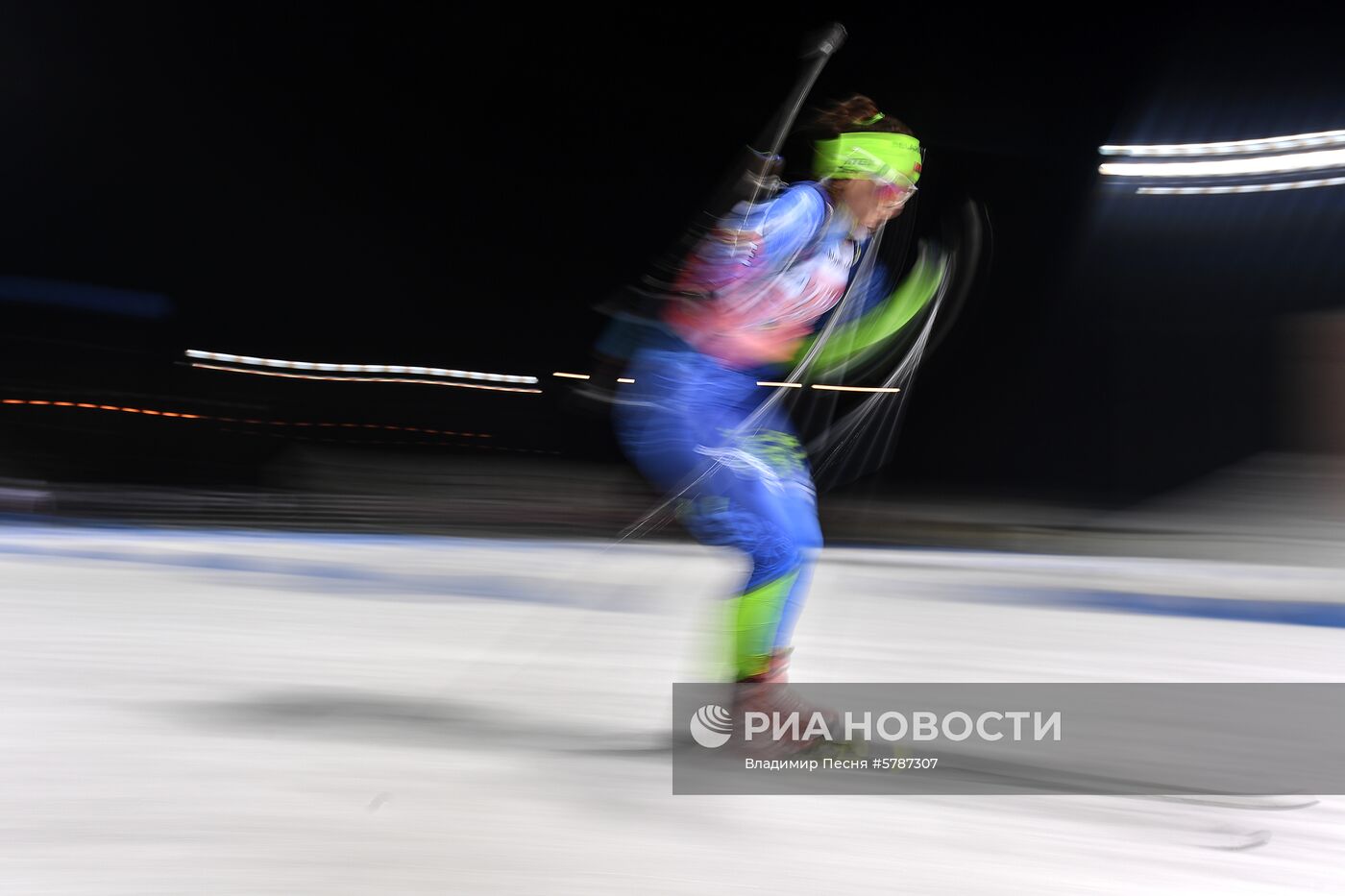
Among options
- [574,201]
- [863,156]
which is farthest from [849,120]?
[574,201]

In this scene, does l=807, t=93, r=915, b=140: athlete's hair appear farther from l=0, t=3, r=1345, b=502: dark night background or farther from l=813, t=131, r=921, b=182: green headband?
l=0, t=3, r=1345, b=502: dark night background

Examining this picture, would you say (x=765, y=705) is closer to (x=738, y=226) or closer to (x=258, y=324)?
(x=738, y=226)

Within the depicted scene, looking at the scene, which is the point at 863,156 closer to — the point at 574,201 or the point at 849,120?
the point at 849,120

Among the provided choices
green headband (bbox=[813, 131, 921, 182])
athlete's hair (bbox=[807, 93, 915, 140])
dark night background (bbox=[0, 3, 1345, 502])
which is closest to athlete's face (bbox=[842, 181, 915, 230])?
green headband (bbox=[813, 131, 921, 182])

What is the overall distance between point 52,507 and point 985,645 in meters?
9.77

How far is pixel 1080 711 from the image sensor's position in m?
3.48

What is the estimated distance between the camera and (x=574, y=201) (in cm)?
1856

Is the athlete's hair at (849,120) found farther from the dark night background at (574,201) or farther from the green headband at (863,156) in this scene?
the dark night background at (574,201)

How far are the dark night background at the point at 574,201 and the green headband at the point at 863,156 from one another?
11089 mm

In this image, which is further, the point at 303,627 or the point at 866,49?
the point at 866,49

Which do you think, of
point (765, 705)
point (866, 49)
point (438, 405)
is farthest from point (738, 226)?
point (866, 49)

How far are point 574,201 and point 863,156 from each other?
16.2m

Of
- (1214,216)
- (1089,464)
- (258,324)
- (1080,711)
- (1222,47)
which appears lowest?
(1080,711)

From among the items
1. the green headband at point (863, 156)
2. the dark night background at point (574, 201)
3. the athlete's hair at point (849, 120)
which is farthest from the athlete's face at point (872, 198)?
the dark night background at point (574, 201)
